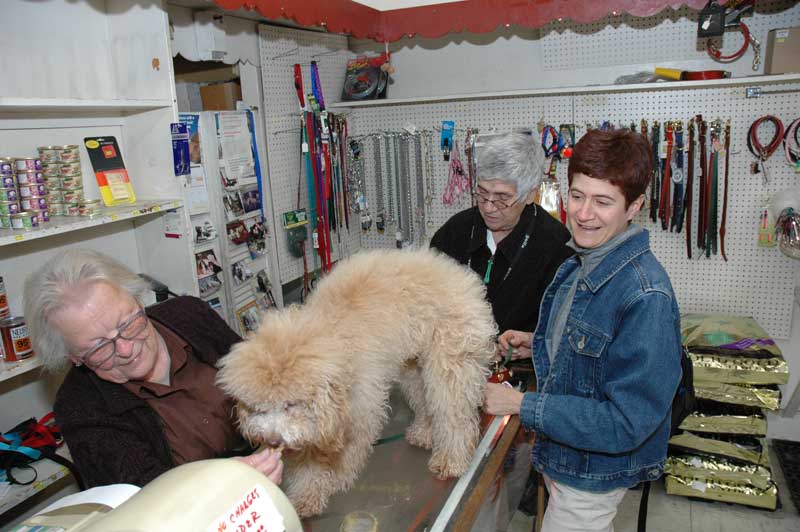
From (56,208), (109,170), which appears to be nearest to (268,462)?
(56,208)

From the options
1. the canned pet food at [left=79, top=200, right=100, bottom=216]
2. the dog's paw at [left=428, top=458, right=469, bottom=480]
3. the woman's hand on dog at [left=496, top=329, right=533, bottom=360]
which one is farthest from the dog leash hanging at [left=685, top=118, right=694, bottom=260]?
the canned pet food at [left=79, top=200, right=100, bottom=216]

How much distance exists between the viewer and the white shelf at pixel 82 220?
1812mm

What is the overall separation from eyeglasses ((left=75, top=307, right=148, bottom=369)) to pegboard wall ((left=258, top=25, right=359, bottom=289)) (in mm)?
1964

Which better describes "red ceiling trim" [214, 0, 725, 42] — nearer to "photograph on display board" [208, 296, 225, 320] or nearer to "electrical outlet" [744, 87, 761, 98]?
"electrical outlet" [744, 87, 761, 98]

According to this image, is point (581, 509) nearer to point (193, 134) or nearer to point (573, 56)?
point (193, 134)

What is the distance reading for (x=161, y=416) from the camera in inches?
58.5

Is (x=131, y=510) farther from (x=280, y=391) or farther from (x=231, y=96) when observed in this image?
(x=231, y=96)

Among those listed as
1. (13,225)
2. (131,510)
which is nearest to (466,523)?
(131,510)

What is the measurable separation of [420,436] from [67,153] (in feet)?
5.78

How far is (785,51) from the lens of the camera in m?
2.85

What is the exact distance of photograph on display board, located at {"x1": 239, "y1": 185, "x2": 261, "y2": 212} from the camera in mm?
3031

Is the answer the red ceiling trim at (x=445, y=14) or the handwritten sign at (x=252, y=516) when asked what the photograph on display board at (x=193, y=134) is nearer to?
the red ceiling trim at (x=445, y=14)

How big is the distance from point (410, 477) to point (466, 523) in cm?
26

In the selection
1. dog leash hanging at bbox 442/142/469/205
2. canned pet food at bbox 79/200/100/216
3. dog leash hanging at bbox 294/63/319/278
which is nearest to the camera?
canned pet food at bbox 79/200/100/216
